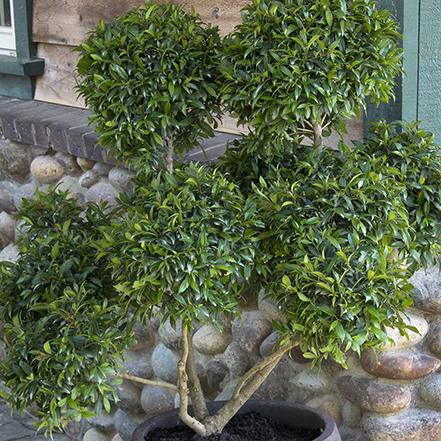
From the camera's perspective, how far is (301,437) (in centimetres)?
171

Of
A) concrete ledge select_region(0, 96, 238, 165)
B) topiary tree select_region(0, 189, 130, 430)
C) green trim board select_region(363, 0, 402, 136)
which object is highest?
green trim board select_region(363, 0, 402, 136)

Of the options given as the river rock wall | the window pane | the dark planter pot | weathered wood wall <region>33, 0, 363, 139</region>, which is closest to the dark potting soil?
the dark planter pot

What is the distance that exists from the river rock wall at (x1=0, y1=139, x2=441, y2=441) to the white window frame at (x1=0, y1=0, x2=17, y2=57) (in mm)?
887

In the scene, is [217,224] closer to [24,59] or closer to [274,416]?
[274,416]

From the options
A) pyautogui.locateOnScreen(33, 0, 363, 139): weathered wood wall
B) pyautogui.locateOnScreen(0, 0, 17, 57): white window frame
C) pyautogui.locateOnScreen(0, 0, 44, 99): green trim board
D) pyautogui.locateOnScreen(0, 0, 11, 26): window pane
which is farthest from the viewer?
pyautogui.locateOnScreen(0, 0, 11, 26): window pane

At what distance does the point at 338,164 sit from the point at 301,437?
804 mm

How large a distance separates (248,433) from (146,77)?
1068mm

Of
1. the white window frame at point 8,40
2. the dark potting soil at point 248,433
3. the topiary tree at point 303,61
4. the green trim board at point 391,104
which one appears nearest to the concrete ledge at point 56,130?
the white window frame at point 8,40

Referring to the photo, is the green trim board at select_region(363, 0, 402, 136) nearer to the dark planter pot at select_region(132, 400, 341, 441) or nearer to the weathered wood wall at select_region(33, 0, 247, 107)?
the dark planter pot at select_region(132, 400, 341, 441)

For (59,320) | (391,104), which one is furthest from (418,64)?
(59,320)

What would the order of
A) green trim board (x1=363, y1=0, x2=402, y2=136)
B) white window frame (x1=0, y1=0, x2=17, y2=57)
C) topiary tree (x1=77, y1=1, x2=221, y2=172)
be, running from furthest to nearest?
white window frame (x1=0, y1=0, x2=17, y2=57) → green trim board (x1=363, y1=0, x2=402, y2=136) → topiary tree (x1=77, y1=1, x2=221, y2=172)

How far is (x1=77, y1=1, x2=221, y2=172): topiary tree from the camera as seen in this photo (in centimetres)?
148

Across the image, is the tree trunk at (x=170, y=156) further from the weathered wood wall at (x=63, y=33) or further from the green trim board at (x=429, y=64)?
the weathered wood wall at (x=63, y=33)

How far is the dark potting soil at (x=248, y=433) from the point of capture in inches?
66.9
